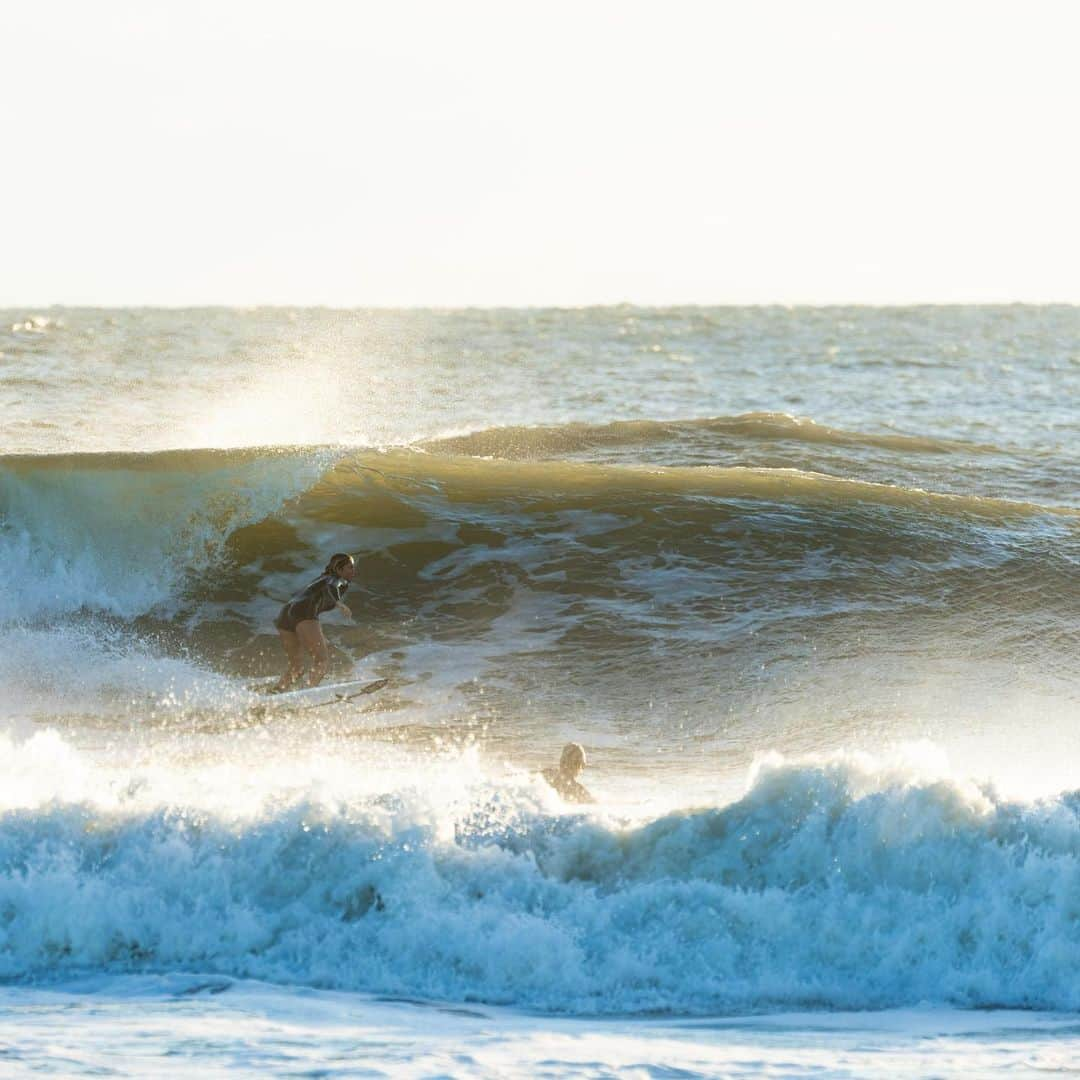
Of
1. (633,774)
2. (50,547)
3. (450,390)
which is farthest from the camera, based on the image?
(450,390)

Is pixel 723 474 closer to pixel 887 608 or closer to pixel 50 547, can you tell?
pixel 887 608

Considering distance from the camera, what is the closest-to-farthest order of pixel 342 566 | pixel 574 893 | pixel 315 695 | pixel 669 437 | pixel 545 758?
1. pixel 574 893
2. pixel 545 758
3. pixel 342 566
4. pixel 315 695
5. pixel 669 437

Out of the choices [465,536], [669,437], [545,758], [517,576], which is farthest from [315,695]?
[669,437]

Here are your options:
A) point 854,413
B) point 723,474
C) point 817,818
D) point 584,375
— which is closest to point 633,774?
point 817,818

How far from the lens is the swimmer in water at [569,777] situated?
31.1ft

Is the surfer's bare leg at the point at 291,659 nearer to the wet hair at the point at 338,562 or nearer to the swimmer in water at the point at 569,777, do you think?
the wet hair at the point at 338,562

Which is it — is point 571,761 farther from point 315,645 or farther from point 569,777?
point 315,645

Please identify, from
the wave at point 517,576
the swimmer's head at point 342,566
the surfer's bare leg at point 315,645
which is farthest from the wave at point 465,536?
the swimmer's head at point 342,566

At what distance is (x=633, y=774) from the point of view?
420 inches

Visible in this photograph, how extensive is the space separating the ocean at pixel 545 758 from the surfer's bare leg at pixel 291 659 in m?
0.35

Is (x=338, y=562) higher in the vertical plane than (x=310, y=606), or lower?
higher

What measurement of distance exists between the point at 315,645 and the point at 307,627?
0.17 meters

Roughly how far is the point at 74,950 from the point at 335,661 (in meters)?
6.12

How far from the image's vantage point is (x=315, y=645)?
508 inches
